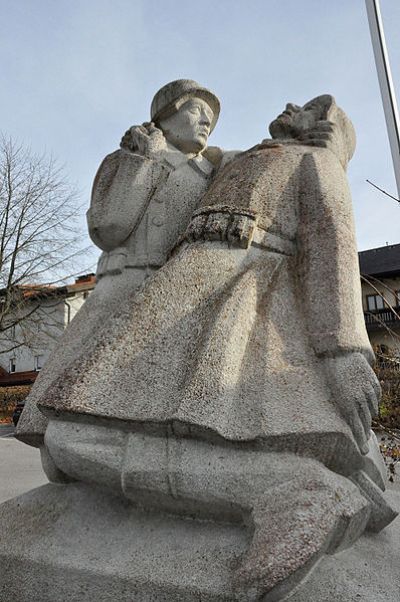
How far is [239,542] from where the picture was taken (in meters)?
1.59

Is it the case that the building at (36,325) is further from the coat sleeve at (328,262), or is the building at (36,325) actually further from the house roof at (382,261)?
the coat sleeve at (328,262)

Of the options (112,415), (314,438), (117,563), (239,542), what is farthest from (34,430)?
(314,438)

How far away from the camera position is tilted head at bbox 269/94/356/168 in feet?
8.45

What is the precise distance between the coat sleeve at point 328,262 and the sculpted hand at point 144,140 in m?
0.80

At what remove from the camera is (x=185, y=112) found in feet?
9.48

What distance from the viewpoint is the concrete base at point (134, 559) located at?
147 centimetres

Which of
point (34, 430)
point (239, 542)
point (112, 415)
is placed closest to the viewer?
point (239, 542)

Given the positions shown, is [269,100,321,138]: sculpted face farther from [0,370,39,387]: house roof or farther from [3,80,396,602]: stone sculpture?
[0,370,39,387]: house roof

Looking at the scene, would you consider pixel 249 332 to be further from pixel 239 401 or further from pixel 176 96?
pixel 176 96

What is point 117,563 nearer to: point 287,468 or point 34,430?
point 287,468

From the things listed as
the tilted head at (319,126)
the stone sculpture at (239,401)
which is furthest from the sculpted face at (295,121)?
the stone sculpture at (239,401)

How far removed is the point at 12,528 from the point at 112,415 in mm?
574

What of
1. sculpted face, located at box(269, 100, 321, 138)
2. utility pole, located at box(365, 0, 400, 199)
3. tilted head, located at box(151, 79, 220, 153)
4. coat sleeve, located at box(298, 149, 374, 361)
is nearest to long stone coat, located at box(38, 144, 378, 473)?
coat sleeve, located at box(298, 149, 374, 361)

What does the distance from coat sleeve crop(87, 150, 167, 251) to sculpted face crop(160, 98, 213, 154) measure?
0.93ft
